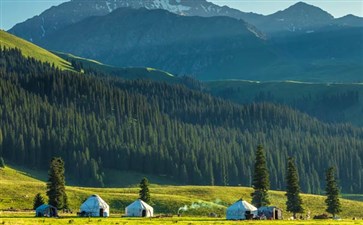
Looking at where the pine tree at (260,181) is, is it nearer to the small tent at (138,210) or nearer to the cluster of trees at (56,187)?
the small tent at (138,210)

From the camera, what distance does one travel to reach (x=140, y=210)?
13350 centimetres

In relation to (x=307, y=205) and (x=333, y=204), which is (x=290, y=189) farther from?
(x=307, y=205)

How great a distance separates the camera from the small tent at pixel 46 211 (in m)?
122

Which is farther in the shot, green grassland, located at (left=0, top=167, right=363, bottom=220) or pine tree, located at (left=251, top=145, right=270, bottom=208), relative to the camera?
green grassland, located at (left=0, top=167, right=363, bottom=220)

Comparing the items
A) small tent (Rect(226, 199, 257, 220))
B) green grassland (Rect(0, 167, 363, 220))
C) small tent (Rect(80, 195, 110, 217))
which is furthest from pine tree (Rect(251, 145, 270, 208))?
small tent (Rect(80, 195, 110, 217))

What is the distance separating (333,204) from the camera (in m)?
147

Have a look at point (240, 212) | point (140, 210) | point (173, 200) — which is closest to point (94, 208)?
point (140, 210)

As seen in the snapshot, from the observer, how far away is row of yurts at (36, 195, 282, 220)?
12562 cm

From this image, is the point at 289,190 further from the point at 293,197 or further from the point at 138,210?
the point at 138,210

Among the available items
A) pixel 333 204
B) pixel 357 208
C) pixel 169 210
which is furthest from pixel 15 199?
pixel 357 208

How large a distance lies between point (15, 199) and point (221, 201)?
5158 cm

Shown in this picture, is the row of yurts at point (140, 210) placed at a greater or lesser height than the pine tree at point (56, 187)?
lesser

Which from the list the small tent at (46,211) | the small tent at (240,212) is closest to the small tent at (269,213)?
the small tent at (240,212)

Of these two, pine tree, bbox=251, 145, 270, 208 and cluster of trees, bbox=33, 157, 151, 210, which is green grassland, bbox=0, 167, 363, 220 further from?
cluster of trees, bbox=33, 157, 151, 210
